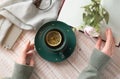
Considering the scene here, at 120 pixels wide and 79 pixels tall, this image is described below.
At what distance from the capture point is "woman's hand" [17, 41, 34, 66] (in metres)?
0.95

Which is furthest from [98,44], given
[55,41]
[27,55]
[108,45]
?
[27,55]

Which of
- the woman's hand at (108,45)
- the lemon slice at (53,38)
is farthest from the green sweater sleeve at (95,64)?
the lemon slice at (53,38)

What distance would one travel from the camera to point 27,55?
958 millimetres

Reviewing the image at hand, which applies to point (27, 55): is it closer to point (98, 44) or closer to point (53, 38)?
point (53, 38)

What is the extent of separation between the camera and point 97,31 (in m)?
0.87

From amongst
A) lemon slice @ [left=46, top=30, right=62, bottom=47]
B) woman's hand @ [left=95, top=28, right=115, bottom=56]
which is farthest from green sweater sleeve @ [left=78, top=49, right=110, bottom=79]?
lemon slice @ [left=46, top=30, right=62, bottom=47]

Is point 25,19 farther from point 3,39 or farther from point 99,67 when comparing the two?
point 99,67

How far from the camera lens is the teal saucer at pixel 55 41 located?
3.03 ft

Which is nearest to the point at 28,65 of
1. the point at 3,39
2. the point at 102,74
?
the point at 3,39

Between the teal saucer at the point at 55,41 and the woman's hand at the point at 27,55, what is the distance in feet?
0.08

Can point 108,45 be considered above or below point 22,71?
above

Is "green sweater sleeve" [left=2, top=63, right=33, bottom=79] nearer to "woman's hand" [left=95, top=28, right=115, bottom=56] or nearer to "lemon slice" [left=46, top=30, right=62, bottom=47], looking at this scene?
"lemon slice" [left=46, top=30, right=62, bottom=47]

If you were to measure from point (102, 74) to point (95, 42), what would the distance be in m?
0.11

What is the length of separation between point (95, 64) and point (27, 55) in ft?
0.79
